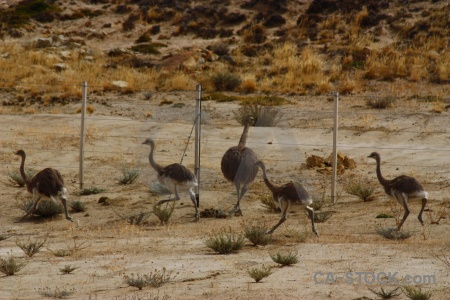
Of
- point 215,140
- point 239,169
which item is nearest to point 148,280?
point 239,169

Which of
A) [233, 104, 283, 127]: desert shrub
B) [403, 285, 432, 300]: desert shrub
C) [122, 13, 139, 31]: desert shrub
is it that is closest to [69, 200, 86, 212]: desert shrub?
[403, 285, 432, 300]: desert shrub

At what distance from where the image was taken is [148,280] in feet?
26.1

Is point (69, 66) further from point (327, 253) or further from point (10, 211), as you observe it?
point (327, 253)

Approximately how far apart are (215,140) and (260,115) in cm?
274

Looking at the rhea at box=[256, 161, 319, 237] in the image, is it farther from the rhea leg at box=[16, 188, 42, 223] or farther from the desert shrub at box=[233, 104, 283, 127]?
the desert shrub at box=[233, 104, 283, 127]

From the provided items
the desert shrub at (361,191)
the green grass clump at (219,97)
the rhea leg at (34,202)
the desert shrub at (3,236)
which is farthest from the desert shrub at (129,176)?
the green grass clump at (219,97)

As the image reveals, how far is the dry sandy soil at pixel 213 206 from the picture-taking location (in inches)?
323

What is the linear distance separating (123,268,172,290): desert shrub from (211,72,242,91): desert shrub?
17.8 meters

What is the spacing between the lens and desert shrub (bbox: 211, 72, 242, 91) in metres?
25.8

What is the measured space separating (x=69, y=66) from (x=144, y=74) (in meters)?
2.95

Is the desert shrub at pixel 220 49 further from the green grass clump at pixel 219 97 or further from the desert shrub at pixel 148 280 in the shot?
the desert shrub at pixel 148 280

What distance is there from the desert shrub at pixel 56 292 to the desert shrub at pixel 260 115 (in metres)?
12.1

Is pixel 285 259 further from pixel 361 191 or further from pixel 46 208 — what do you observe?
pixel 46 208

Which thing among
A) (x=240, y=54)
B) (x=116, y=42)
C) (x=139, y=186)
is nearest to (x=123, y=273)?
(x=139, y=186)
